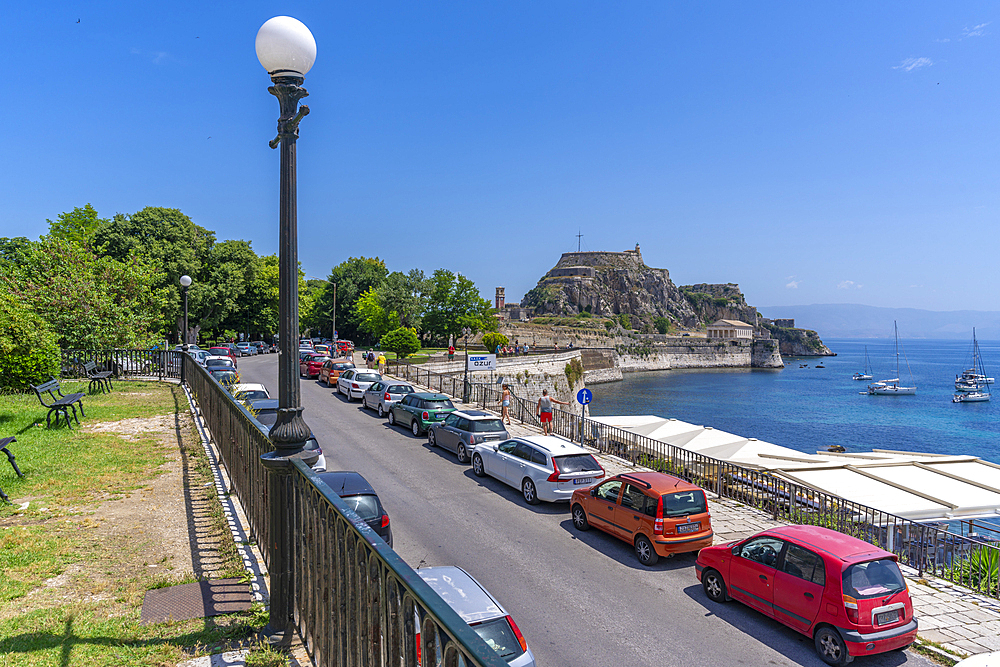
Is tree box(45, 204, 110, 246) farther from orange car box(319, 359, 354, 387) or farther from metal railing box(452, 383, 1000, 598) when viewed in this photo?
metal railing box(452, 383, 1000, 598)

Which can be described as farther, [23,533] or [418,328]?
[418,328]

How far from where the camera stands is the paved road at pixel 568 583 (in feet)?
25.2

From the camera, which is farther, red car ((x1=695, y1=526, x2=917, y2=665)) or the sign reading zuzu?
the sign reading zuzu

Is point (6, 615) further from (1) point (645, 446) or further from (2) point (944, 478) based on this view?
(2) point (944, 478)

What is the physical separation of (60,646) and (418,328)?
213 ft

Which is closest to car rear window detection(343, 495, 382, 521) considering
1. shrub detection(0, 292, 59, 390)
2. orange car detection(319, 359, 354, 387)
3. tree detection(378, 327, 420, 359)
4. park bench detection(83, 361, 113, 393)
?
shrub detection(0, 292, 59, 390)

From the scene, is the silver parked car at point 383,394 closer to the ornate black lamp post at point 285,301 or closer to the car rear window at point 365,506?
the car rear window at point 365,506

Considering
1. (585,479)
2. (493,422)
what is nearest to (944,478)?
(585,479)

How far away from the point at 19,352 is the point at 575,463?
1767 centimetres

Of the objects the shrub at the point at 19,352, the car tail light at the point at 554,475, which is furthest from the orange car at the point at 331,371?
the car tail light at the point at 554,475

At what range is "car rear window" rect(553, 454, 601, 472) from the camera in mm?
13953

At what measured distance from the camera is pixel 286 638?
15.1 feet

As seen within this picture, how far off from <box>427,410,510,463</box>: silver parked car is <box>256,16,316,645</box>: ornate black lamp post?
12.9 m

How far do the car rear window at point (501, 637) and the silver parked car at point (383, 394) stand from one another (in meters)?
19.4
